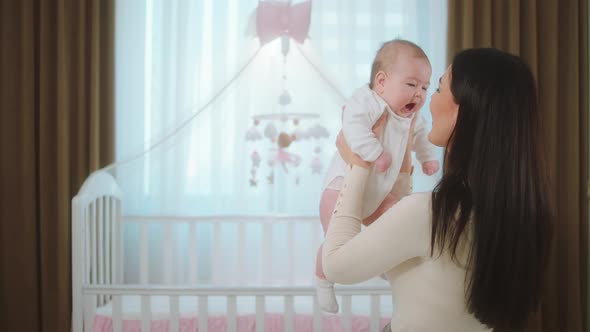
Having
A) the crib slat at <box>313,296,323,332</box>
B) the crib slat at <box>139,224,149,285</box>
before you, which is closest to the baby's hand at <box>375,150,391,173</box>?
the crib slat at <box>313,296,323,332</box>

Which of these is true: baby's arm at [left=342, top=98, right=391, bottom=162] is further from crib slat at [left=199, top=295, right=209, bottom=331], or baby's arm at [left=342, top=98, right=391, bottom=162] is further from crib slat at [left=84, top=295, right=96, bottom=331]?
crib slat at [left=84, top=295, right=96, bottom=331]

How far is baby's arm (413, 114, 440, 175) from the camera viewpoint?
1.36 metres

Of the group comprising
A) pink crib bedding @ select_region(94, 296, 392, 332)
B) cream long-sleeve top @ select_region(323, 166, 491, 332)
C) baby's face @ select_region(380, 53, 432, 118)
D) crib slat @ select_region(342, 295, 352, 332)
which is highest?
baby's face @ select_region(380, 53, 432, 118)

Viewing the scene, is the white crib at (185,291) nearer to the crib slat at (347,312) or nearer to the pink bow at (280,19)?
the crib slat at (347,312)

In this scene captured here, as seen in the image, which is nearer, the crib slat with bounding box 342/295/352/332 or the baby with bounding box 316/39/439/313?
the baby with bounding box 316/39/439/313

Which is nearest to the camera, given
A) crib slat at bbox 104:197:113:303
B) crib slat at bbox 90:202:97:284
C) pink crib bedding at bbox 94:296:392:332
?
pink crib bedding at bbox 94:296:392:332

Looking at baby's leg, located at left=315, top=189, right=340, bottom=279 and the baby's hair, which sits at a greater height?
the baby's hair

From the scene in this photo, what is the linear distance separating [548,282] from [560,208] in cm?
35

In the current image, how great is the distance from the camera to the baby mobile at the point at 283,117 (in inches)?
86.2

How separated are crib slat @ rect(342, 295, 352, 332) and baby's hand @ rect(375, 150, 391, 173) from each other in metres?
1.07

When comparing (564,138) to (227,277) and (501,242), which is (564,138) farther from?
(501,242)

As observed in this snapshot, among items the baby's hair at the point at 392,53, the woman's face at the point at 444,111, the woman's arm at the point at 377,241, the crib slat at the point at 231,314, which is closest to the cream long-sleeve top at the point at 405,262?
the woman's arm at the point at 377,241

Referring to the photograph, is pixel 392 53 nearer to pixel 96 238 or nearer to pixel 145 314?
pixel 145 314

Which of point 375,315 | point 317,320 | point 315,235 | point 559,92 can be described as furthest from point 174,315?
point 559,92
